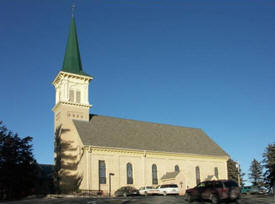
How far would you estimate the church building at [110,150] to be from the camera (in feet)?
152

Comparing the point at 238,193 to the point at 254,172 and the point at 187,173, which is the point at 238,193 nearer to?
the point at 187,173

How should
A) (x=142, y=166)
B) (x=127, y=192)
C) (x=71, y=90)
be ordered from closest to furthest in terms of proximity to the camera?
(x=127, y=192) → (x=142, y=166) → (x=71, y=90)

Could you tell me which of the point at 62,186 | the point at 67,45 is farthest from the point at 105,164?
the point at 67,45

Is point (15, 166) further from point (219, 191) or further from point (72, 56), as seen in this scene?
point (219, 191)

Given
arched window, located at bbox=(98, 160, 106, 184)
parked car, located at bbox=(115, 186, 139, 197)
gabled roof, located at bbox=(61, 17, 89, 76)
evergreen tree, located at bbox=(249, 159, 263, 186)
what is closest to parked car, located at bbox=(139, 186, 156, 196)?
parked car, located at bbox=(115, 186, 139, 197)

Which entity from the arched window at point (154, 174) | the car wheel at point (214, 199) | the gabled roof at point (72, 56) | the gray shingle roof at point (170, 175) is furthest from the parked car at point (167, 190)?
the gabled roof at point (72, 56)

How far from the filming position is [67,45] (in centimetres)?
5772

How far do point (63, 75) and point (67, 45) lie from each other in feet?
24.1

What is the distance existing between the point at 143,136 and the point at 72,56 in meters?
18.4

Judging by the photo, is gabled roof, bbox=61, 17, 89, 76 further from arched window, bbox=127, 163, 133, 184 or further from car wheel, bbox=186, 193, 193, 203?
car wheel, bbox=186, 193, 193, 203

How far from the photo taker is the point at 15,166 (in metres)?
44.2

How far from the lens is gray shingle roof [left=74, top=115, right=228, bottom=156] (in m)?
49.1

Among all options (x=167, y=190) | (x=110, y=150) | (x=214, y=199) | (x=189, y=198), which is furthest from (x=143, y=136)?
(x=214, y=199)

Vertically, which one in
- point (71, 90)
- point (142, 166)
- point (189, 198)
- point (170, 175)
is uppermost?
point (71, 90)
